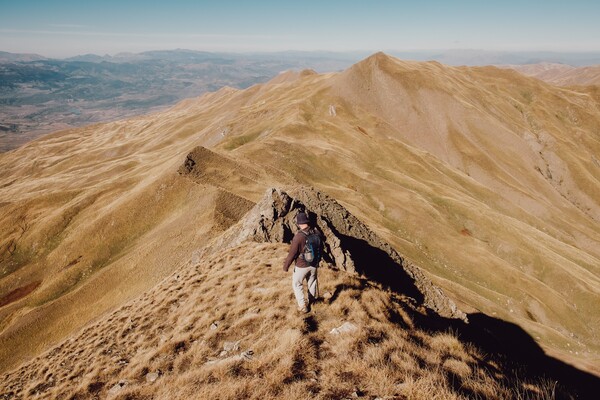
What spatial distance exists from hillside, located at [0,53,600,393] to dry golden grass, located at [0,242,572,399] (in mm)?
2107

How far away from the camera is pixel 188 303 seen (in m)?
20.3

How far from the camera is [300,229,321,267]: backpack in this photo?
14.5 m

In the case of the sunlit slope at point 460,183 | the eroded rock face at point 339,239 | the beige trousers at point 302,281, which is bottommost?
the sunlit slope at point 460,183

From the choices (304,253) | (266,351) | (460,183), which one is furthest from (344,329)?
(460,183)

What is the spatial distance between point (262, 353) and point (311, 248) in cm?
449

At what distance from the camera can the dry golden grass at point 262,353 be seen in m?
10.2

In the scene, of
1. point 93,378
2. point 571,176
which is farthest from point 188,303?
point 571,176

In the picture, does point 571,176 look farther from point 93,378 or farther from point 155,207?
point 93,378

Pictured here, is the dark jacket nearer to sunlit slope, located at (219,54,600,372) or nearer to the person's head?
the person's head

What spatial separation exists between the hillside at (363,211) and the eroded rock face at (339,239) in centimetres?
714

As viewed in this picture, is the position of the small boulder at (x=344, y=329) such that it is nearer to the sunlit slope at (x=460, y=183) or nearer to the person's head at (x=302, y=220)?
the person's head at (x=302, y=220)

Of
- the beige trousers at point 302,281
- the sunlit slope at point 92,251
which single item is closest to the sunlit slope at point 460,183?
the sunlit slope at point 92,251

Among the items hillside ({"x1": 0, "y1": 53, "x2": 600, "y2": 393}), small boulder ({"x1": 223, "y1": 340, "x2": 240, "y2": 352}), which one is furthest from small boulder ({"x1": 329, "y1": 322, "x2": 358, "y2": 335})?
small boulder ({"x1": 223, "y1": 340, "x2": 240, "y2": 352})

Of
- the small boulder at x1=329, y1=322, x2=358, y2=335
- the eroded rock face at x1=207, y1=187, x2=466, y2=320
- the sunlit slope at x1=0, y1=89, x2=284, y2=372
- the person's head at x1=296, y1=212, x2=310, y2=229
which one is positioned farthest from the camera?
the sunlit slope at x1=0, y1=89, x2=284, y2=372
